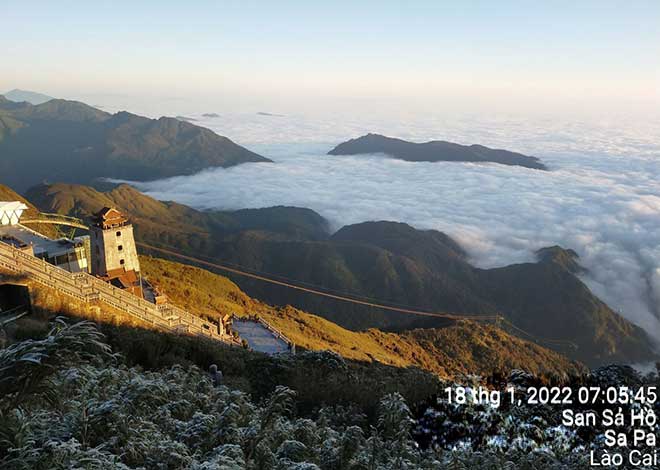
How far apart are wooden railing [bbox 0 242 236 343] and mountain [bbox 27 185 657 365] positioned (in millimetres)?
78716

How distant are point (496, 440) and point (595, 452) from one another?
2240mm

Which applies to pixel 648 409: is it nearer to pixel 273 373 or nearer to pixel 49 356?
pixel 273 373

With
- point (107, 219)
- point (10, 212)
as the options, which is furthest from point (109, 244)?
point (10, 212)

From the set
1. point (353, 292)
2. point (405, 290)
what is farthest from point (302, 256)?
point (405, 290)

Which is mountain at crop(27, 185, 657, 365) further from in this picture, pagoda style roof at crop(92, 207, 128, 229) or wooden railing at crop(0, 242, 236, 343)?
wooden railing at crop(0, 242, 236, 343)

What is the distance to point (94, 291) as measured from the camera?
2269cm

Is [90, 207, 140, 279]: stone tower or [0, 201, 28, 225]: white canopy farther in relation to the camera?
[0, 201, 28, 225]: white canopy

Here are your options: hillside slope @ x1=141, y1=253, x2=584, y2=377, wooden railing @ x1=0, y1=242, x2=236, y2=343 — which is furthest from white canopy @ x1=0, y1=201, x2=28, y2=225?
hillside slope @ x1=141, y1=253, x2=584, y2=377

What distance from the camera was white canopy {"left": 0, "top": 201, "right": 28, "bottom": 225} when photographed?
102ft

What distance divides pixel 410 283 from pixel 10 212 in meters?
108

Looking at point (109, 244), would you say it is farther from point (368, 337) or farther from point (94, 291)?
point (368, 337)

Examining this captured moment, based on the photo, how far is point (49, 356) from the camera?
554cm

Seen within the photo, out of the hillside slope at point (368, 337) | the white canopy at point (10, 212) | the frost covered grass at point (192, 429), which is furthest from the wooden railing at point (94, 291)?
the frost covered grass at point (192, 429)

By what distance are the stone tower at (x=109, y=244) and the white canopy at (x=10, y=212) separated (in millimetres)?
5328
